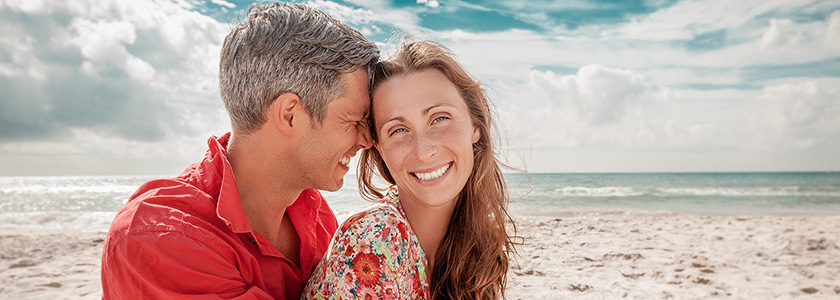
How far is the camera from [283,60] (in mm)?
2375

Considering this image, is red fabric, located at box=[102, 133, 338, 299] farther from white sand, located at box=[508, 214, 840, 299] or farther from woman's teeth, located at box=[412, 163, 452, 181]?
white sand, located at box=[508, 214, 840, 299]

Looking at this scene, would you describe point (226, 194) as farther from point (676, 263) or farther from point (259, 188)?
point (676, 263)

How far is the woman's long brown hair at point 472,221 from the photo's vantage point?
263 centimetres

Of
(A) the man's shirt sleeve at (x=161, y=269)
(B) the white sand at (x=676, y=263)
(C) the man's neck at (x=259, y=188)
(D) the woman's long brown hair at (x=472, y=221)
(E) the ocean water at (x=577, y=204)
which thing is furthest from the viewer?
(E) the ocean water at (x=577, y=204)

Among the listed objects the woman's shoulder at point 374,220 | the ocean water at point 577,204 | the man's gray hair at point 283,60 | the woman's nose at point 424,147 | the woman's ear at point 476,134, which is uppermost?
the man's gray hair at point 283,60

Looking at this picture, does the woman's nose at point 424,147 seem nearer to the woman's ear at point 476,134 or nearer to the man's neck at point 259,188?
the woman's ear at point 476,134

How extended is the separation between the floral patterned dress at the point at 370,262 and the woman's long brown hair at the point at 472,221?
1.64 feet

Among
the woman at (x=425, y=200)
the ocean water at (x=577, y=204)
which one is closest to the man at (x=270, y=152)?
the woman at (x=425, y=200)

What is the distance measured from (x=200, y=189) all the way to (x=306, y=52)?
32.0 inches

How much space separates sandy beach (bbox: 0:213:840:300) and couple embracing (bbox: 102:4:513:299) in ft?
5.13

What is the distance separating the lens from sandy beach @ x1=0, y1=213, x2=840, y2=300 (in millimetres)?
5375

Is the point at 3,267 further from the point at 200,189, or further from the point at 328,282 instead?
the point at 328,282

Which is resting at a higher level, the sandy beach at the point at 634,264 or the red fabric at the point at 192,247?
the red fabric at the point at 192,247

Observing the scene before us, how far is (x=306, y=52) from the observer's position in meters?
2.40
